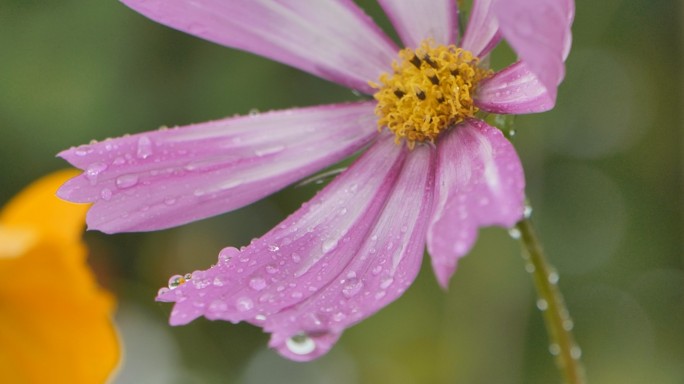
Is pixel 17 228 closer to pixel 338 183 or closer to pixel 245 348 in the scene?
pixel 338 183

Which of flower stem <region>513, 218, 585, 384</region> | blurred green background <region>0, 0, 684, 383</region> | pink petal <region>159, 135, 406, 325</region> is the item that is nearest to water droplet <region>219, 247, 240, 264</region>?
pink petal <region>159, 135, 406, 325</region>

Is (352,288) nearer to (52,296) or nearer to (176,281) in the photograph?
(176,281)

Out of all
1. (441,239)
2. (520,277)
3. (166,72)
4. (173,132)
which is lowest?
(441,239)

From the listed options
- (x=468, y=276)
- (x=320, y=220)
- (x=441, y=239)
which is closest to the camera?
(x=441, y=239)

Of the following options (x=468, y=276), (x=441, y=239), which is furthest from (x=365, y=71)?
(x=468, y=276)

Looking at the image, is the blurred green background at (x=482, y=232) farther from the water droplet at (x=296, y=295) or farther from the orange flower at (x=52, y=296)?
the water droplet at (x=296, y=295)

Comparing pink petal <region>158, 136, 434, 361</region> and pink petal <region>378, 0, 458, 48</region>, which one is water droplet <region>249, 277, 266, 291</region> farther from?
pink petal <region>378, 0, 458, 48</region>

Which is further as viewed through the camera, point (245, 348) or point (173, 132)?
point (245, 348)
